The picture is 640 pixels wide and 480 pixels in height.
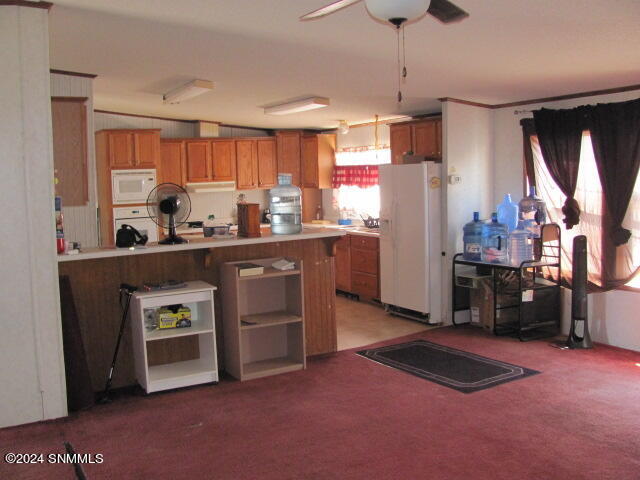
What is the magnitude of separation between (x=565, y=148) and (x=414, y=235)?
5.47 feet

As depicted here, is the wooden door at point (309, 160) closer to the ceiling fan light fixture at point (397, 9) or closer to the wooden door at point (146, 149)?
the wooden door at point (146, 149)

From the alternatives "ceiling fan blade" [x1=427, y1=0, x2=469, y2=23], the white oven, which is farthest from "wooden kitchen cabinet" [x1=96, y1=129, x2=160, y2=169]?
"ceiling fan blade" [x1=427, y1=0, x2=469, y2=23]

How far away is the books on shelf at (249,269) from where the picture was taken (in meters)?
4.39

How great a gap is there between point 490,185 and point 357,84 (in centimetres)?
207

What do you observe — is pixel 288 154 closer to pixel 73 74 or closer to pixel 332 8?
pixel 73 74

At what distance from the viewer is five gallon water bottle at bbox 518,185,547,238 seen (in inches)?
228

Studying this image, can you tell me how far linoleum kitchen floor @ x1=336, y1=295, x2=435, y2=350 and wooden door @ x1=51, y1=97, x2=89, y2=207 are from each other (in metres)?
2.70

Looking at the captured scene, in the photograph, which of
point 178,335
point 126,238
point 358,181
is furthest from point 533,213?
point 126,238

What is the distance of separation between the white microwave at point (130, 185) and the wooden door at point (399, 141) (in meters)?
2.92

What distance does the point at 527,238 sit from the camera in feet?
19.2

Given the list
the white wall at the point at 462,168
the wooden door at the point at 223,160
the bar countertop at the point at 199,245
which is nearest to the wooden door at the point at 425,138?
the white wall at the point at 462,168

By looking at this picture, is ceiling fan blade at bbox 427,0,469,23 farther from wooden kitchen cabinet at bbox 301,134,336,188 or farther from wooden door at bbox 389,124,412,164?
wooden kitchen cabinet at bbox 301,134,336,188

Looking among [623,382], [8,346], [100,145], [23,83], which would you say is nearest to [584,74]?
[623,382]

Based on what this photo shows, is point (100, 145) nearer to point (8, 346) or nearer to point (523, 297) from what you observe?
point (8, 346)
